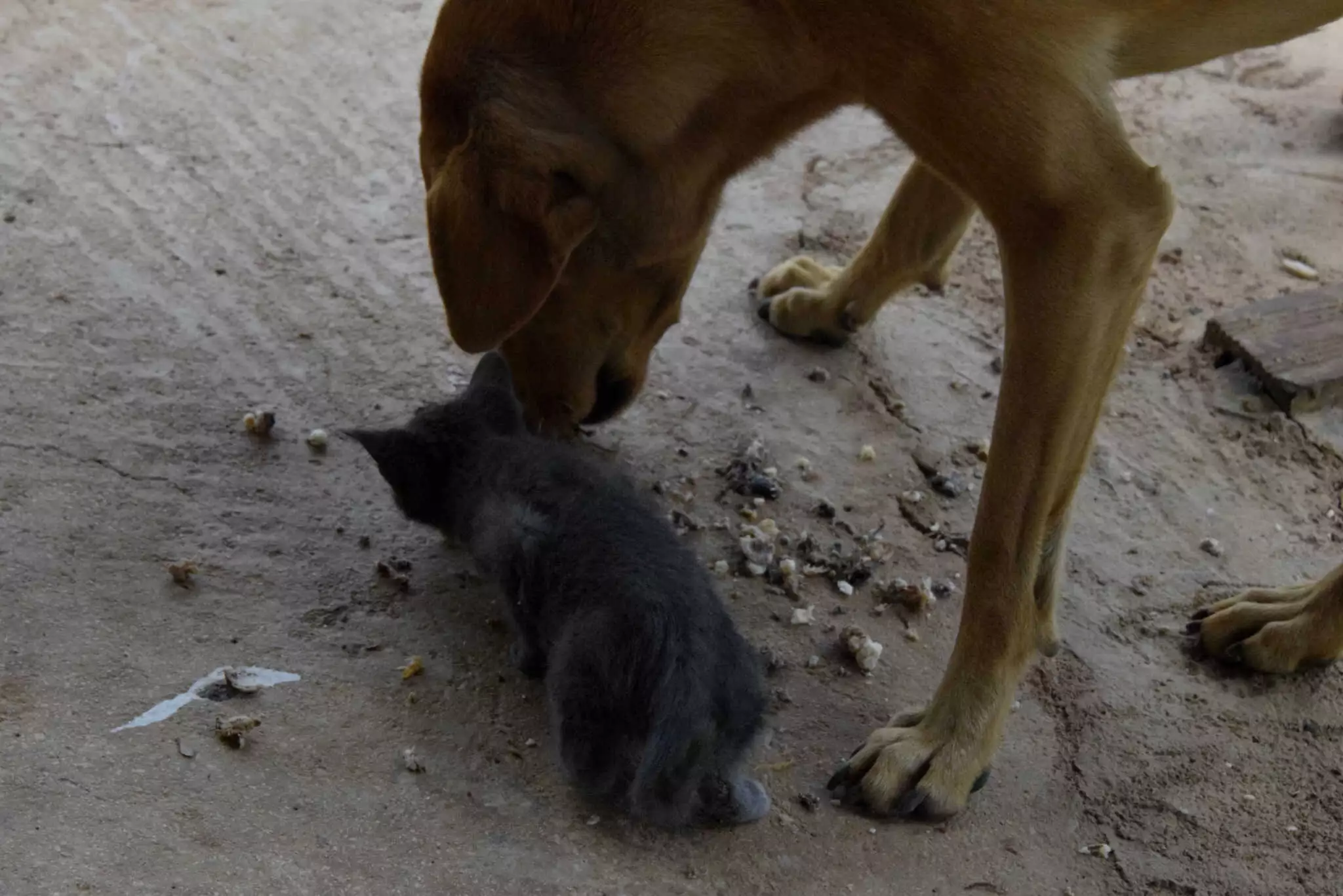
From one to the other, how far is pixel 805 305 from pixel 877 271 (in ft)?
0.66

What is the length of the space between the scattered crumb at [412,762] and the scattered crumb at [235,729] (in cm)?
24

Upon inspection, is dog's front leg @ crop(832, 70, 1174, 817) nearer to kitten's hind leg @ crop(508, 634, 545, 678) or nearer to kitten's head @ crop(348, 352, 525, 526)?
kitten's hind leg @ crop(508, 634, 545, 678)

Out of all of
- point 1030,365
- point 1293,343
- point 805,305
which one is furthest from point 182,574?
point 1293,343

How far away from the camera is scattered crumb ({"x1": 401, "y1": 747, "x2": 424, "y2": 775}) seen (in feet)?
6.55

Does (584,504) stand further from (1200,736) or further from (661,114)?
(1200,736)

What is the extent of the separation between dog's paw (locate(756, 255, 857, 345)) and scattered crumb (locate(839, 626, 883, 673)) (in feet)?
3.58

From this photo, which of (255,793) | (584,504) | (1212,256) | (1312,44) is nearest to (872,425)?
(584,504)

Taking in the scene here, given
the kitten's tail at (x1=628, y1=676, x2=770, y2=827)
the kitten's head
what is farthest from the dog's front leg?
the kitten's head

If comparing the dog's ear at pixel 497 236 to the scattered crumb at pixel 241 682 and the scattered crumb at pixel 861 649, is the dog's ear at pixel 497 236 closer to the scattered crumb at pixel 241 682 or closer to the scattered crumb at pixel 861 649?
the scattered crumb at pixel 241 682

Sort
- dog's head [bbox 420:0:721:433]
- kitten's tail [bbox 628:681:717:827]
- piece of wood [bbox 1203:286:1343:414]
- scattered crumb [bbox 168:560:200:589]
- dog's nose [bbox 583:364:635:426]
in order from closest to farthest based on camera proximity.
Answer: kitten's tail [bbox 628:681:717:827] → dog's head [bbox 420:0:721:433] → scattered crumb [bbox 168:560:200:589] → dog's nose [bbox 583:364:635:426] → piece of wood [bbox 1203:286:1343:414]

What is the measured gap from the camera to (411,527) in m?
2.59

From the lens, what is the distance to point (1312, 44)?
4793 mm

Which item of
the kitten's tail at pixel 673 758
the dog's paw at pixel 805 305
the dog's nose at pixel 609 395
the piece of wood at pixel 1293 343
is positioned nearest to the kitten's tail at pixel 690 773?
the kitten's tail at pixel 673 758

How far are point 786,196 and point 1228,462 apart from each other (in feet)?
4.91
